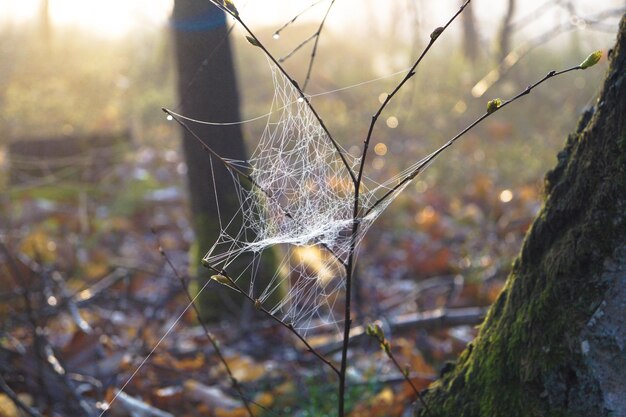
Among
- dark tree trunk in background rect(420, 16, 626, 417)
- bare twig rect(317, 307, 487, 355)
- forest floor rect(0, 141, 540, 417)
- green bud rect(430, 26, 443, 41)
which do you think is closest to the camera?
green bud rect(430, 26, 443, 41)

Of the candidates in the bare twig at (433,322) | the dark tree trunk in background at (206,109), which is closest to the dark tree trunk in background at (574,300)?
the bare twig at (433,322)

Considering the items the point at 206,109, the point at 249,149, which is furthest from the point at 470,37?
the point at 206,109

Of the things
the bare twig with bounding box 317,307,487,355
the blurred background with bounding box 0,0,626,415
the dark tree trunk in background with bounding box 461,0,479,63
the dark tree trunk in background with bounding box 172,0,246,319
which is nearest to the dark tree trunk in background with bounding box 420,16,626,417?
the blurred background with bounding box 0,0,626,415

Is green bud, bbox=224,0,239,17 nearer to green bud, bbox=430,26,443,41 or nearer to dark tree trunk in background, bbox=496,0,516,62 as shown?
green bud, bbox=430,26,443,41

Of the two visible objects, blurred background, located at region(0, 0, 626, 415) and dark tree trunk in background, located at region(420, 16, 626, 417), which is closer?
dark tree trunk in background, located at region(420, 16, 626, 417)

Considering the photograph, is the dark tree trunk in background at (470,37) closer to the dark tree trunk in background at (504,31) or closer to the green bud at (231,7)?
the dark tree trunk in background at (504,31)

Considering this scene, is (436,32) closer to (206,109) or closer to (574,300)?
(574,300)
